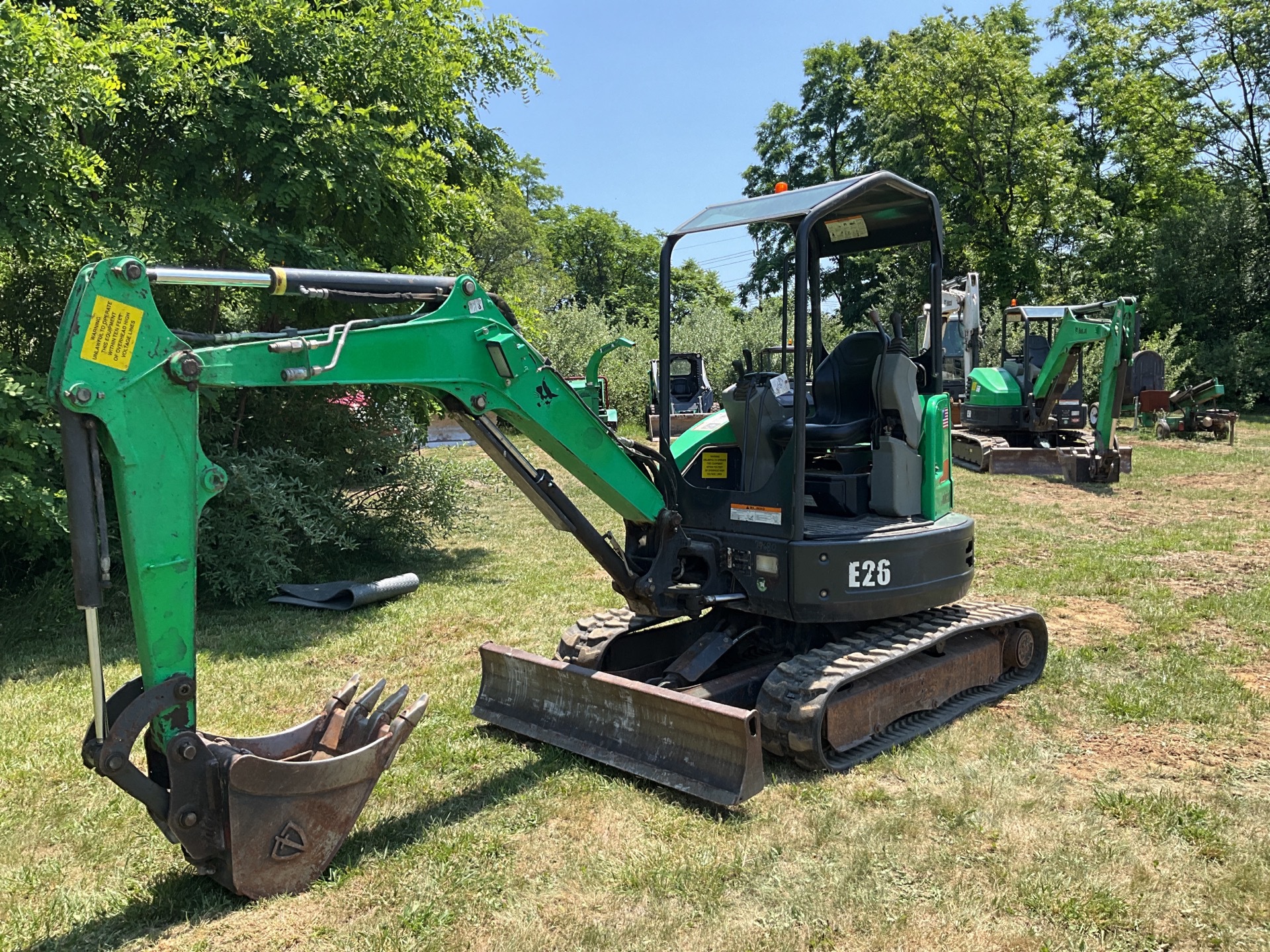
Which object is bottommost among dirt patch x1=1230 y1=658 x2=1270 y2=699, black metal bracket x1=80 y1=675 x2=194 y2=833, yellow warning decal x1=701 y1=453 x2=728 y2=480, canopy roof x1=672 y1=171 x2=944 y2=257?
dirt patch x1=1230 y1=658 x2=1270 y2=699

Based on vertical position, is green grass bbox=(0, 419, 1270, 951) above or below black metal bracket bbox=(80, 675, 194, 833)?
below

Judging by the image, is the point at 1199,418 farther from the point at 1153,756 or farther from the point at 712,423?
the point at 712,423

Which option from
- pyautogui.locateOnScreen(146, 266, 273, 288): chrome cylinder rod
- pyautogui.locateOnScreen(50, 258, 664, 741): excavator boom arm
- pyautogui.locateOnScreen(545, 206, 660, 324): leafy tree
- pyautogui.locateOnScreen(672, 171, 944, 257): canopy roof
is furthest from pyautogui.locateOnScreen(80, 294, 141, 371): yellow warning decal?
pyautogui.locateOnScreen(545, 206, 660, 324): leafy tree

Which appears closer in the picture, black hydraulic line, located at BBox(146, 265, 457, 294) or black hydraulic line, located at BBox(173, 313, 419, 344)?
black hydraulic line, located at BBox(146, 265, 457, 294)

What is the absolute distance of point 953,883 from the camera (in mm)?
3756

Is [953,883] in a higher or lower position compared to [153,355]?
lower

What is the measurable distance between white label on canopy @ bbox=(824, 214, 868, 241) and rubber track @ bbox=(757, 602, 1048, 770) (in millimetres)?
2398

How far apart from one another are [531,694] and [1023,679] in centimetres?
312

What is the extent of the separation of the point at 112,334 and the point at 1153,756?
16.7 ft

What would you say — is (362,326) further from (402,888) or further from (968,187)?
(968,187)

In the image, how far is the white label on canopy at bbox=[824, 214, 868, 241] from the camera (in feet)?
19.3

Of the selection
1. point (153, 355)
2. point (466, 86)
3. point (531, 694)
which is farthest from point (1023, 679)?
point (466, 86)

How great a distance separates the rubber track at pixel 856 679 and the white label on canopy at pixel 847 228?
7.87 ft

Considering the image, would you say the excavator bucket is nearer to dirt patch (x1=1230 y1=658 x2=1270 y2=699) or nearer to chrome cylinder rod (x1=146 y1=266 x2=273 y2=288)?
chrome cylinder rod (x1=146 y1=266 x2=273 y2=288)
